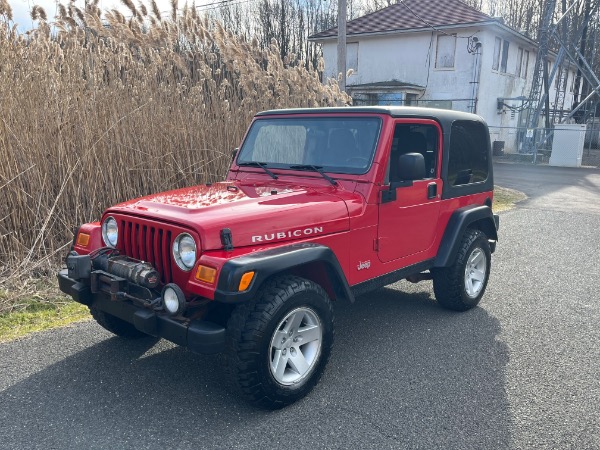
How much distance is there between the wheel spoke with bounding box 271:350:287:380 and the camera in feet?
9.58

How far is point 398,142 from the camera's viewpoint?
3826 mm

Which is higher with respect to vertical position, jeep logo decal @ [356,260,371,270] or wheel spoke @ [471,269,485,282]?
jeep logo decal @ [356,260,371,270]

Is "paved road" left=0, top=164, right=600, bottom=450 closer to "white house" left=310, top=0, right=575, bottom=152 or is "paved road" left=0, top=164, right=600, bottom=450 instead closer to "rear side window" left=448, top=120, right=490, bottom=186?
"rear side window" left=448, top=120, right=490, bottom=186

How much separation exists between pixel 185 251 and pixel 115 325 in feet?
4.08

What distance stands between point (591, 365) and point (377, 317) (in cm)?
162

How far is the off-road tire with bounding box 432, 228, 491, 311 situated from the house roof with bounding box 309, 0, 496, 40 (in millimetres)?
21036

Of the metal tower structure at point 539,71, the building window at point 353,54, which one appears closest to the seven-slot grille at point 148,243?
the metal tower structure at point 539,71

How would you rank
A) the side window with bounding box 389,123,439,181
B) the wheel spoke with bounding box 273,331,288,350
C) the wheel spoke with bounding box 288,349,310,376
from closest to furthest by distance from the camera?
the wheel spoke with bounding box 273,331,288,350
the wheel spoke with bounding box 288,349,310,376
the side window with bounding box 389,123,439,181

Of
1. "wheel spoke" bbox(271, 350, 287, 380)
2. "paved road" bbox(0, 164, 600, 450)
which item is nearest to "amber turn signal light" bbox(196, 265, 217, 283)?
"wheel spoke" bbox(271, 350, 287, 380)

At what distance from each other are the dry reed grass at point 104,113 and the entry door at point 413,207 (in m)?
2.90

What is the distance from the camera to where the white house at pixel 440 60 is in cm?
2308

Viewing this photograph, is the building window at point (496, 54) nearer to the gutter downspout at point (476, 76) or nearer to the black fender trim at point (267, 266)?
the gutter downspout at point (476, 76)

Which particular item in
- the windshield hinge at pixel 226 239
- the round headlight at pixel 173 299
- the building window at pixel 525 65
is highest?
the building window at pixel 525 65

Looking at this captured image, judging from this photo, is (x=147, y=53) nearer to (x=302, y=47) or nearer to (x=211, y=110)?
(x=211, y=110)
